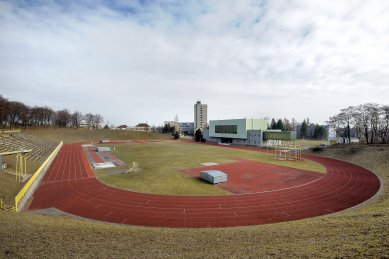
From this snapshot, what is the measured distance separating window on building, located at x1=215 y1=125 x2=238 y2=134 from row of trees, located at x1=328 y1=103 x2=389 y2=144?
100ft

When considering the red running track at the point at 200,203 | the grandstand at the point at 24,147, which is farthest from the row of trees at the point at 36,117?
the red running track at the point at 200,203

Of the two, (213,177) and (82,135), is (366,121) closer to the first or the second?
(213,177)

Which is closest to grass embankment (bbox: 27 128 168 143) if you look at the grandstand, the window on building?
the grandstand

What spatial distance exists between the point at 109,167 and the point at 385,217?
109 feet

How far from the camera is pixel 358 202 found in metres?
17.7

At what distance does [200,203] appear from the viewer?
1758cm

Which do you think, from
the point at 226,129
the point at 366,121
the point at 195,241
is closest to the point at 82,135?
the point at 226,129

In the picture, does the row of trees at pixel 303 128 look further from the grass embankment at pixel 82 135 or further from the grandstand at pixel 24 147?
the grandstand at pixel 24 147

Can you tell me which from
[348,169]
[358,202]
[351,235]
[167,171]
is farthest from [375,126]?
[351,235]

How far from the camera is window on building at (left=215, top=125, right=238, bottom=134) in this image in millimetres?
71312

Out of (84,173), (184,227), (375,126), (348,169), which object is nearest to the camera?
(184,227)

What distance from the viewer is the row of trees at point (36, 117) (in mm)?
83481

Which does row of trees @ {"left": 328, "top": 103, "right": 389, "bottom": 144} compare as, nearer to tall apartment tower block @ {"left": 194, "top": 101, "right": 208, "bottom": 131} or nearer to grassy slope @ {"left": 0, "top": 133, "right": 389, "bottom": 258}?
grassy slope @ {"left": 0, "top": 133, "right": 389, "bottom": 258}

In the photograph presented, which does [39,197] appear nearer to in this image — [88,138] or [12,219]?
[12,219]
